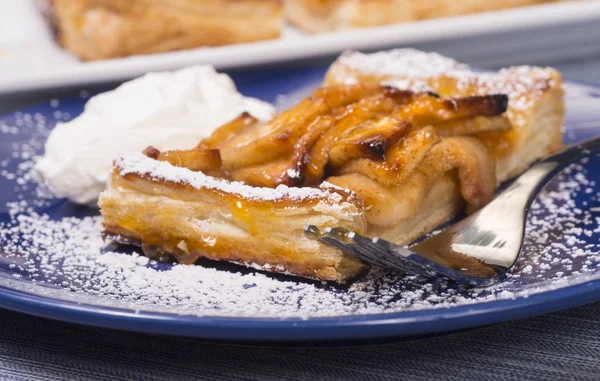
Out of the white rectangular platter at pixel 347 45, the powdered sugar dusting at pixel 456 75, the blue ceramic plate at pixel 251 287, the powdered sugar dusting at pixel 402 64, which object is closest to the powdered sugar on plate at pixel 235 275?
the blue ceramic plate at pixel 251 287

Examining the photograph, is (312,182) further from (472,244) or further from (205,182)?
(472,244)

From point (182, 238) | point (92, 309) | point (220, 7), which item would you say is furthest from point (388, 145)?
point (220, 7)

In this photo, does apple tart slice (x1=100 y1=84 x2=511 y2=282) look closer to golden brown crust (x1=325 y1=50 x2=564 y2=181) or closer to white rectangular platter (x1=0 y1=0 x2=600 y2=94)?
golden brown crust (x1=325 y1=50 x2=564 y2=181)

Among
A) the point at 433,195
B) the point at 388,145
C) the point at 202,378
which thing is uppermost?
the point at 388,145

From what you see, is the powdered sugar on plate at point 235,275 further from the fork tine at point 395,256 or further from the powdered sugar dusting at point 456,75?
the powdered sugar dusting at point 456,75

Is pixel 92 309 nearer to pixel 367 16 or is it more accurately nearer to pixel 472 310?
pixel 472 310

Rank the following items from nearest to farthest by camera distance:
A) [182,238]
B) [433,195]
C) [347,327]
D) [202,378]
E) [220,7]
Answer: [347,327] < [202,378] < [182,238] < [433,195] < [220,7]

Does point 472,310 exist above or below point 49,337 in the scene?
above
